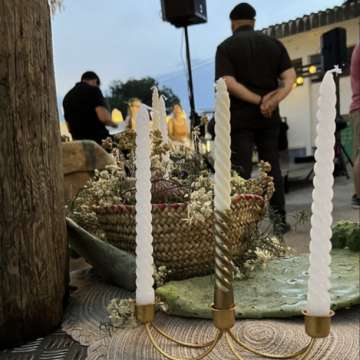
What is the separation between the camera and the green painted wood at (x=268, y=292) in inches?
27.6

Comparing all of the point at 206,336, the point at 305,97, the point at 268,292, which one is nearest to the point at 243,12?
the point at 268,292

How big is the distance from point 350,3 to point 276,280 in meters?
5.82

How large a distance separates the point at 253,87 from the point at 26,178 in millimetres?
1424

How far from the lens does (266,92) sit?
1.99m

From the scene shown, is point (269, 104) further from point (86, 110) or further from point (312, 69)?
point (312, 69)

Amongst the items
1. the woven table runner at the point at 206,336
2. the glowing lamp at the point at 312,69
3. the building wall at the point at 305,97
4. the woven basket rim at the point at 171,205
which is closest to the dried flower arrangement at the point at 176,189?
the woven basket rim at the point at 171,205

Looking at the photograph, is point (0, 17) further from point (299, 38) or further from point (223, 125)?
point (299, 38)

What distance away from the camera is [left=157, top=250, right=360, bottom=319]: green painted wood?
702mm

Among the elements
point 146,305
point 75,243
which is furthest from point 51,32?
point 146,305

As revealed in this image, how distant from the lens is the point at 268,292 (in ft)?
2.57

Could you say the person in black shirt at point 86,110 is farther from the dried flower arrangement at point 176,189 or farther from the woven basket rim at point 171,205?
the woven basket rim at point 171,205

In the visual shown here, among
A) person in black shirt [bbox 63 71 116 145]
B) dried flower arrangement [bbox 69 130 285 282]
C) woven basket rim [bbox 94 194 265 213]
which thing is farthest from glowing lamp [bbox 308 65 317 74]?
woven basket rim [bbox 94 194 265 213]

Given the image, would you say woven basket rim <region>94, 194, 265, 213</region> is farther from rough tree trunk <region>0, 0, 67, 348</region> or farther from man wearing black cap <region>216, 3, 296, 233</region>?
man wearing black cap <region>216, 3, 296, 233</region>

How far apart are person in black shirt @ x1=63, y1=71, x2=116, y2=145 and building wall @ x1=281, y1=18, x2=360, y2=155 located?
4.47 m
